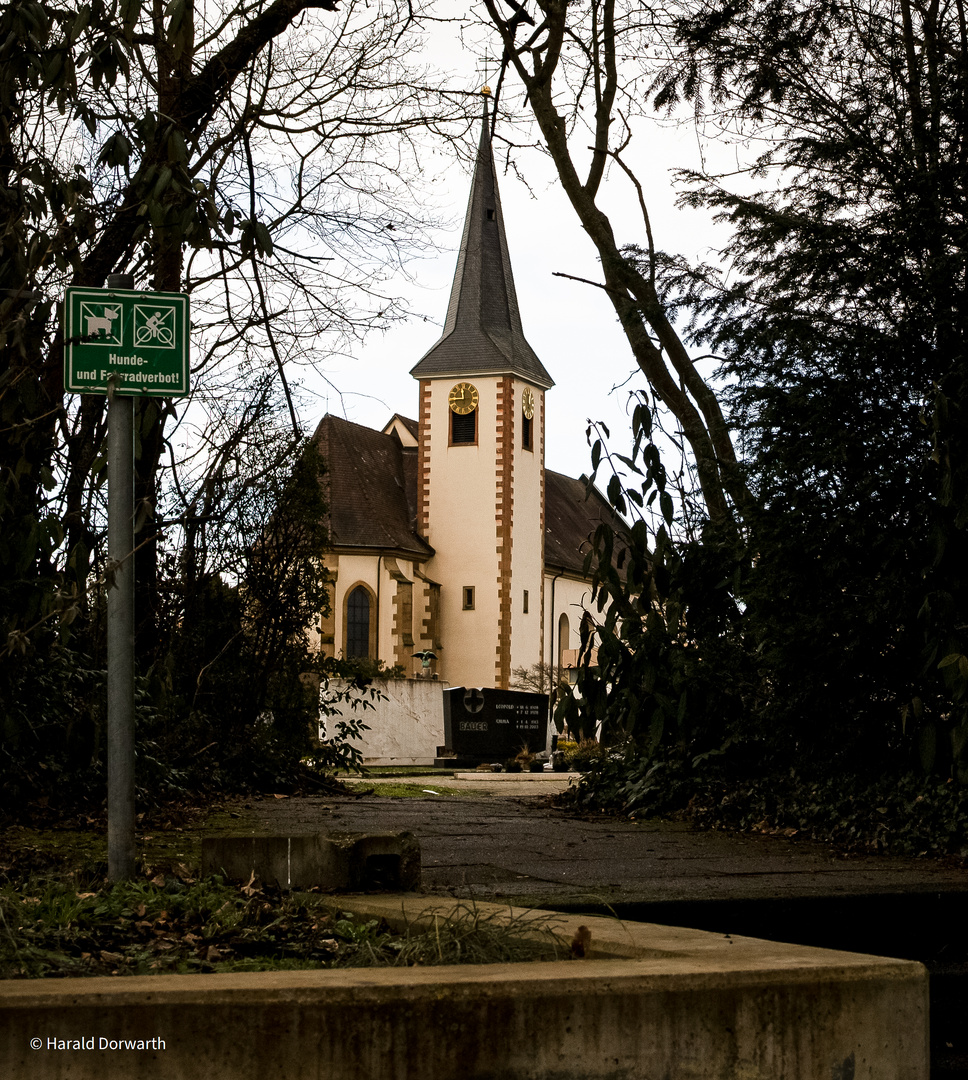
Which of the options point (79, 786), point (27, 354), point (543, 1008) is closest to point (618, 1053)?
point (543, 1008)

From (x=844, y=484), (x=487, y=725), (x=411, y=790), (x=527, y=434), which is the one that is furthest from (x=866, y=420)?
(x=527, y=434)

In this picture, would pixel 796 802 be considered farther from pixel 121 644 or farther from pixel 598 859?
pixel 121 644

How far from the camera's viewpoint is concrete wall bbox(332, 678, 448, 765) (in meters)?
29.0

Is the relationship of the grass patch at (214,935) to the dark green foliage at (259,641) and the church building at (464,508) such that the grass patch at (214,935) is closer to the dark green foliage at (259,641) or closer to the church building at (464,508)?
the dark green foliage at (259,641)

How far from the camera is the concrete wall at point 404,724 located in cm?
2905

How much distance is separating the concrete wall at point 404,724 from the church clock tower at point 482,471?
24.6 m

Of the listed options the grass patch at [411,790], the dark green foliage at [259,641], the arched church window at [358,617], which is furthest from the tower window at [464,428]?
the dark green foliage at [259,641]

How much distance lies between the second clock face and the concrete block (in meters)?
55.0

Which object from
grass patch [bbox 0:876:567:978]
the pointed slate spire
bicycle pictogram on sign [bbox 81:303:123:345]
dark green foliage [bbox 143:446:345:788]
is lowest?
grass patch [bbox 0:876:567:978]

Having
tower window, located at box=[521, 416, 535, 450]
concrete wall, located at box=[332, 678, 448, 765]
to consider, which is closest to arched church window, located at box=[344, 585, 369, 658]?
tower window, located at box=[521, 416, 535, 450]

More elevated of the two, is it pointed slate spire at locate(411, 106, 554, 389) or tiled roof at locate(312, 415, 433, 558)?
pointed slate spire at locate(411, 106, 554, 389)

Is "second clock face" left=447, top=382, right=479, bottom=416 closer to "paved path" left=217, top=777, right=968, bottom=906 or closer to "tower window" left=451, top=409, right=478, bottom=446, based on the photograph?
→ "tower window" left=451, top=409, right=478, bottom=446

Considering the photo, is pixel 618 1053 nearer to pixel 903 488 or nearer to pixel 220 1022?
pixel 220 1022

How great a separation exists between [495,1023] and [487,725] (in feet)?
80.2
